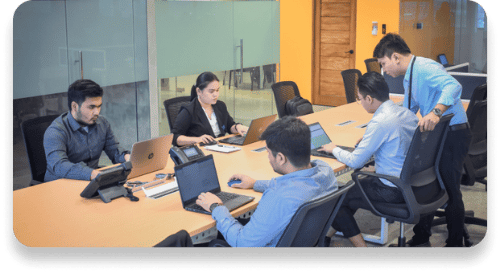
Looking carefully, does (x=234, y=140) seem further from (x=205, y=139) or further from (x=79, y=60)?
(x=79, y=60)

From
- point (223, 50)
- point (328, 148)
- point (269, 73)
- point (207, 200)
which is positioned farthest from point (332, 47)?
point (207, 200)

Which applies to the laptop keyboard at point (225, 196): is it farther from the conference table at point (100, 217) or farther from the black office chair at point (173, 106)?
the black office chair at point (173, 106)

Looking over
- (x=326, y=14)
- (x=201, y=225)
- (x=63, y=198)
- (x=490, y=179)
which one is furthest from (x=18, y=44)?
(x=326, y=14)

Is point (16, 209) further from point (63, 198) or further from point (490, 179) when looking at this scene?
point (490, 179)

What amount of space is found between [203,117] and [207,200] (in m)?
1.80

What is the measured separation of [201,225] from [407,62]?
2.30 meters

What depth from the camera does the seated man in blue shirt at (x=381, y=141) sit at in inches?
145

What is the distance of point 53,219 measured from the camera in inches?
119

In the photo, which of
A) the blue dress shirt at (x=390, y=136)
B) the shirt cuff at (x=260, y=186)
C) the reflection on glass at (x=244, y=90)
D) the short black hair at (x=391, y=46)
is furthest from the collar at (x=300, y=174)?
the reflection on glass at (x=244, y=90)

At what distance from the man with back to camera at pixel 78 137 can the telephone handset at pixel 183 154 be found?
48 centimetres

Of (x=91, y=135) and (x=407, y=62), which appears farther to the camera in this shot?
(x=407, y=62)

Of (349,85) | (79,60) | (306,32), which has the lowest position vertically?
(349,85)

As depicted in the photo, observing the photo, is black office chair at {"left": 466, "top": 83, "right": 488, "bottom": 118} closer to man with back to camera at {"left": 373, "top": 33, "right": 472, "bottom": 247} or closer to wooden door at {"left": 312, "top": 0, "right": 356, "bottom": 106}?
man with back to camera at {"left": 373, "top": 33, "right": 472, "bottom": 247}

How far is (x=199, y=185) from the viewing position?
321 centimetres
